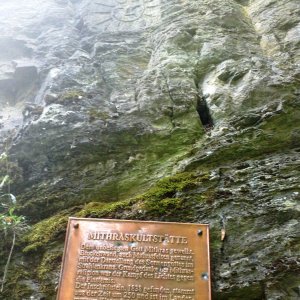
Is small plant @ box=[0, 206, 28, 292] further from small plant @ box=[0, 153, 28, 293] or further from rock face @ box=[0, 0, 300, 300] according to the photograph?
rock face @ box=[0, 0, 300, 300]

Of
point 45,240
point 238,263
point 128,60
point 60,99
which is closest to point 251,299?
point 238,263

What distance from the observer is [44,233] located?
4.96 m

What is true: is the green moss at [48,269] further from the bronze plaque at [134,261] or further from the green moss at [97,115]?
the green moss at [97,115]

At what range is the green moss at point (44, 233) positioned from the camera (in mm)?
4848

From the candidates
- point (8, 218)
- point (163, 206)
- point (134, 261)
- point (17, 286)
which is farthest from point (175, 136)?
point (17, 286)

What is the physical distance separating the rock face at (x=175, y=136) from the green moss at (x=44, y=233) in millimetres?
18

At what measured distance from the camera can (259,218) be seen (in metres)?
4.65

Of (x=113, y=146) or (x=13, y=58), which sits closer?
(x=113, y=146)

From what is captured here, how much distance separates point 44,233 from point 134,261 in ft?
4.71

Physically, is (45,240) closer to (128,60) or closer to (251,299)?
(251,299)

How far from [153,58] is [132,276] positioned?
5797 millimetres

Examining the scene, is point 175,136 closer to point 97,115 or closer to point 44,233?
point 97,115

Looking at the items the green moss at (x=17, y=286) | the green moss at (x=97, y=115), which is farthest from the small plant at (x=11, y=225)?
the green moss at (x=97, y=115)

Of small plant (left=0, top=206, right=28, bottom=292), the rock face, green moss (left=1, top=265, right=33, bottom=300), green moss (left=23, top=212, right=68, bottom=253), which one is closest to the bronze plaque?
the rock face
